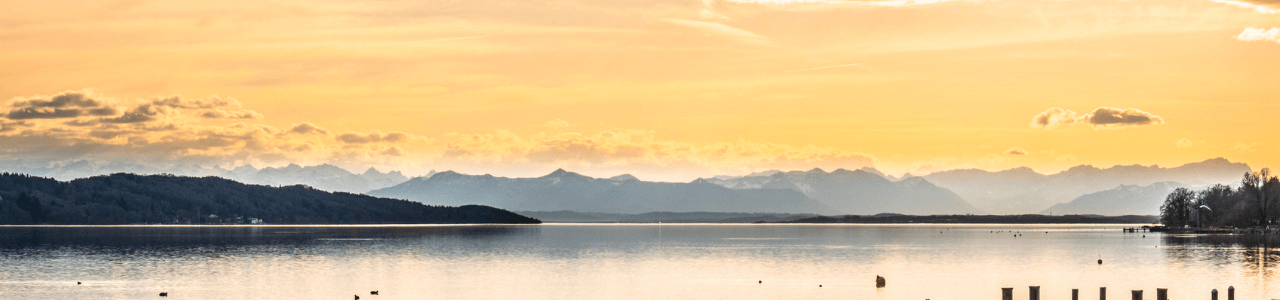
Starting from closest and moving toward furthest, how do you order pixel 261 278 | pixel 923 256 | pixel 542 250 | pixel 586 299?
pixel 586 299 → pixel 261 278 → pixel 923 256 → pixel 542 250

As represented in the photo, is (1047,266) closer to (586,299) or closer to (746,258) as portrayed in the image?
(746,258)

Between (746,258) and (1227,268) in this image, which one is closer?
(1227,268)

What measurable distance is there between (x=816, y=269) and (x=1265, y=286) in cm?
3385

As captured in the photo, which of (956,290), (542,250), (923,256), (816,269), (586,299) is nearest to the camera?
(586,299)

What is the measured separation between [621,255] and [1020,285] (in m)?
54.4

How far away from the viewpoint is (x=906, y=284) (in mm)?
77125

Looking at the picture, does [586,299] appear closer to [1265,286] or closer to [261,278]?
[261,278]

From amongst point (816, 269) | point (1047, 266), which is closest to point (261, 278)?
point (816, 269)

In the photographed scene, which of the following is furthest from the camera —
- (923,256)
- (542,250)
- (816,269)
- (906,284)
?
(542,250)

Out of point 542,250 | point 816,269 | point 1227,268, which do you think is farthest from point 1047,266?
point 542,250

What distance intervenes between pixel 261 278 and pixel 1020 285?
55.8 metres

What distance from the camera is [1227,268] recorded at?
288 ft

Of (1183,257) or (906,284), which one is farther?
(1183,257)

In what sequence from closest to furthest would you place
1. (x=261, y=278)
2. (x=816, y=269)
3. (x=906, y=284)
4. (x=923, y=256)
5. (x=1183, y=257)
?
(x=906, y=284) < (x=261, y=278) < (x=816, y=269) < (x=1183, y=257) < (x=923, y=256)
